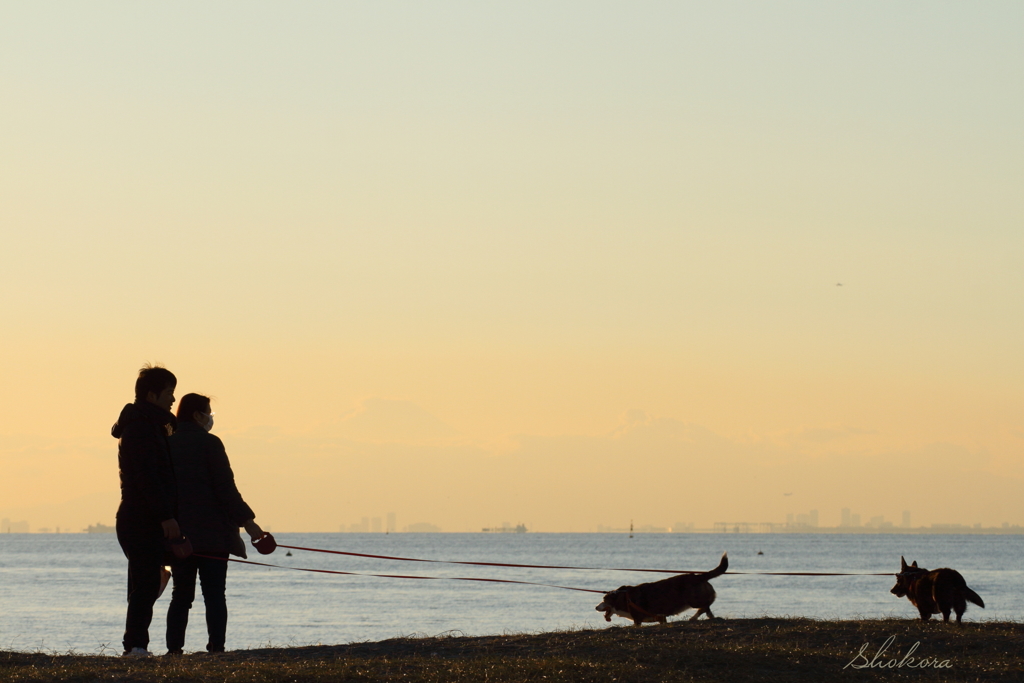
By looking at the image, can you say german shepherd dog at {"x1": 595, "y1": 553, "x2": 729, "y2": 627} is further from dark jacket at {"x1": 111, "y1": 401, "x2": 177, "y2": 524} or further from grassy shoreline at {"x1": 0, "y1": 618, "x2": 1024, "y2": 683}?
dark jacket at {"x1": 111, "y1": 401, "x2": 177, "y2": 524}

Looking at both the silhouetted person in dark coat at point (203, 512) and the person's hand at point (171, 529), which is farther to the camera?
the silhouetted person in dark coat at point (203, 512)

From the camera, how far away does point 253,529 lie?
8.59 meters

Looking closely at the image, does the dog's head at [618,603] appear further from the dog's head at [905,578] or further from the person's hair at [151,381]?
the person's hair at [151,381]

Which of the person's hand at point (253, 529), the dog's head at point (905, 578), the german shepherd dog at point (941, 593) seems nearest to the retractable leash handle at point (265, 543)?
the person's hand at point (253, 529)

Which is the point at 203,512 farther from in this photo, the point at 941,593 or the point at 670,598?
the point at 941,593

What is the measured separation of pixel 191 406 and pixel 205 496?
0.66 m

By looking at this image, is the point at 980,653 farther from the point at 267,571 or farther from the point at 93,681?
the point at 267,571

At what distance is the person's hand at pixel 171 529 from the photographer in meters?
7.96

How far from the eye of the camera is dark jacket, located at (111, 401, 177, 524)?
26.1ft

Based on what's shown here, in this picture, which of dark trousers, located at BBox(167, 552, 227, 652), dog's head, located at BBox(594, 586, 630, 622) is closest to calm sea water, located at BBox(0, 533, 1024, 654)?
dog's head, located at BBox(594, 586, 630, 622)

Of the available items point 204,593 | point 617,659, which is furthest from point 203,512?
point 617,659

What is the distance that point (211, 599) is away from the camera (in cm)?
859

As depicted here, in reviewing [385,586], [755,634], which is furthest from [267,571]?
[755,634]

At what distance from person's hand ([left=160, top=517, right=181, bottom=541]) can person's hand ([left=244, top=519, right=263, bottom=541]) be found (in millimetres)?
568
